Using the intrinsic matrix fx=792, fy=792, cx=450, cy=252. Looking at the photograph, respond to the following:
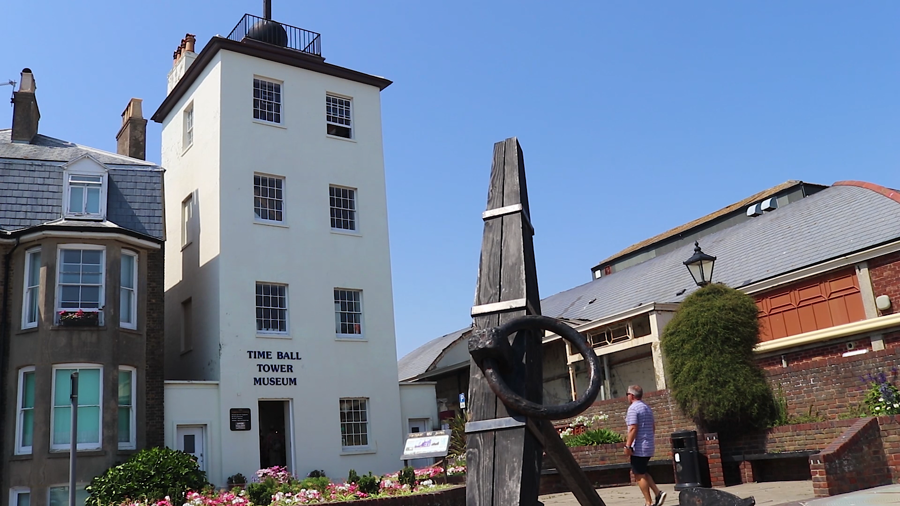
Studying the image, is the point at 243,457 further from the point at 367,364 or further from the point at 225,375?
the point at 367,364

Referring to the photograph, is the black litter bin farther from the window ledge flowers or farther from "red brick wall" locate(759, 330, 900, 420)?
the window ledge flowers

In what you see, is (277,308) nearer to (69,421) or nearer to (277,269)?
(277,269)

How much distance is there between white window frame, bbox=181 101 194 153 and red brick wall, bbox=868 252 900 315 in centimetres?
1985

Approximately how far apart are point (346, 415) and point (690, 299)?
1158cm

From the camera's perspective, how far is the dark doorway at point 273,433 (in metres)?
22.1

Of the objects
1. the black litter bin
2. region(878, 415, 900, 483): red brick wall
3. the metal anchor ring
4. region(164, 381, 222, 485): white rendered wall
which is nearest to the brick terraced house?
region(164, 381, 222, 485): white rendered wall

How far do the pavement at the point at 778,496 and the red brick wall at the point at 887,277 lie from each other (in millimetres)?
7599

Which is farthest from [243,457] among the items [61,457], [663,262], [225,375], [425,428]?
[663,262]

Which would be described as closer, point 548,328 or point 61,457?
point 548,328

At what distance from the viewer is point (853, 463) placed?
433 inches

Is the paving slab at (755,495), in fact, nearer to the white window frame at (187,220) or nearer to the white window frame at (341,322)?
the white window frame at (341,322)

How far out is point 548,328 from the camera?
4.88m

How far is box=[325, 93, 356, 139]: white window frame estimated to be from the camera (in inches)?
994

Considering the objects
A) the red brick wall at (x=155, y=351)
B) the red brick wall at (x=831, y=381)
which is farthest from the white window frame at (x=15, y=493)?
the red brick wall at (x=831, y=381)
